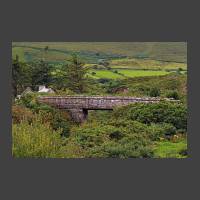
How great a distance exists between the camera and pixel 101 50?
37438mm

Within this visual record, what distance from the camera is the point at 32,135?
36.1 m

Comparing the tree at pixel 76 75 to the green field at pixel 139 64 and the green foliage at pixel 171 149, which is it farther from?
the green foliage at pixel 171 149

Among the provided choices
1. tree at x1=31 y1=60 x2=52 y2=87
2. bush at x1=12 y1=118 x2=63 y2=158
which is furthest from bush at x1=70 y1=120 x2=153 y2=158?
tree at x1=31 y1=60 x2=52 y2=87

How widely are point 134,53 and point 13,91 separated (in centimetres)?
427

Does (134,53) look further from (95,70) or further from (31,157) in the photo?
(31,157)

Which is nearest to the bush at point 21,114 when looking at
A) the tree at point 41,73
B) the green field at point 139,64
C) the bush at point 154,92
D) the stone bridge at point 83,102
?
the stone bridge at point 83,102

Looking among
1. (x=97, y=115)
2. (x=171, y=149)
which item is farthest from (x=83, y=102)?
(x=171, y=149)

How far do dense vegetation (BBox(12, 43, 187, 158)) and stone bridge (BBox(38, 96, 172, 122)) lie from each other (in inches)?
7.0

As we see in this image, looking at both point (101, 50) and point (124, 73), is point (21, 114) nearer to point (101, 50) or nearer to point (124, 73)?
point (101, 50)

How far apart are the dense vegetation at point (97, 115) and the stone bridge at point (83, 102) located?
18 cm

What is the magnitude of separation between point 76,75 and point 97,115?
5.04ft

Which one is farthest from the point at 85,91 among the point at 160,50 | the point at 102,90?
the point at 160,50

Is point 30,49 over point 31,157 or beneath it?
over

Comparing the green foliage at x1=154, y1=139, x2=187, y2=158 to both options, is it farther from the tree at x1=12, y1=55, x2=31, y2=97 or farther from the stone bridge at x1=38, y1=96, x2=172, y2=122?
the tree at x1=12, y1=55, x2=31, y2=97
